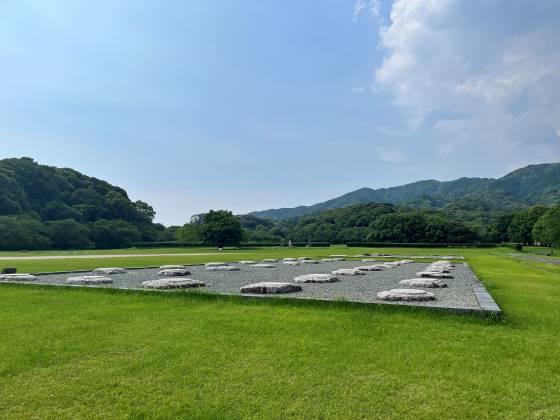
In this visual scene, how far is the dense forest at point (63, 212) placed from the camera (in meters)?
68.9

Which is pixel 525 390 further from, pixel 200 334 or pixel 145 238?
pixel 145 238

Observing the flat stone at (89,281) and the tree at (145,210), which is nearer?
the flat stone at (89,281)

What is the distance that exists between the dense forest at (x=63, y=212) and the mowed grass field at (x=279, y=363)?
67193 millimetres

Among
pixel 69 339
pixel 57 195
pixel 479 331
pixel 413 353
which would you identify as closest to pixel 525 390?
pixel 413 353

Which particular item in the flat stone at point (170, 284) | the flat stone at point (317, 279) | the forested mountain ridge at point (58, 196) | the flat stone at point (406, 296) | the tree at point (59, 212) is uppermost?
the forested mountain ridge at point (58, 196)

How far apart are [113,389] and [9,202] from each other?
89.1 meters

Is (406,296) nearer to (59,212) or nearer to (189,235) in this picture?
(189,235)

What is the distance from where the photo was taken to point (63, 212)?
8944 centimetres

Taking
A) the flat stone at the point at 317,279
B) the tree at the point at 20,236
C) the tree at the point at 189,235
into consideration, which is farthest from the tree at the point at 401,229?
the flat stone at the point at 317,279

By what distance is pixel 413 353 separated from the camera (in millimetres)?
6211

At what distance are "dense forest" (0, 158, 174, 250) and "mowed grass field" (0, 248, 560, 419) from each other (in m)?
67.2

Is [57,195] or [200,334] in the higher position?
[57,195]

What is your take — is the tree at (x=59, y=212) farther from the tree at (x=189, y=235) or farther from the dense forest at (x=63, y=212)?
the tree at (x=189, y=235)

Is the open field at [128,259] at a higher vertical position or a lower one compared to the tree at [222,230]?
lower
